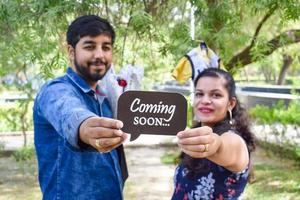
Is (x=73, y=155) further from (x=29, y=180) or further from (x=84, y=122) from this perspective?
(x=29, y=180)

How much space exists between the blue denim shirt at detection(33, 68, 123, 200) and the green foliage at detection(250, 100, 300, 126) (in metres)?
6.47

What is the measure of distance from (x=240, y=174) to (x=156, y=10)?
2492mm

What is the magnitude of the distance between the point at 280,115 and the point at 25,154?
162 inches

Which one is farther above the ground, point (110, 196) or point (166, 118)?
point (166, 118)

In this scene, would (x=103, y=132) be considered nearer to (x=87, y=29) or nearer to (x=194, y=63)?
(x=87, y=29)

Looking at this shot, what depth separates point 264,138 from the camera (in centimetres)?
937

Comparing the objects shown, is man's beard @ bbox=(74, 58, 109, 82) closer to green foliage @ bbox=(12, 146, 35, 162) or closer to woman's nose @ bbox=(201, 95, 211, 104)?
woman's nose @ bbox=(201, 95, 211, 104)

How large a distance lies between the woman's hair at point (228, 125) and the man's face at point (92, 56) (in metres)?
0.39

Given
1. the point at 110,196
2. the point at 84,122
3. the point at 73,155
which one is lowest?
the point at 110,196

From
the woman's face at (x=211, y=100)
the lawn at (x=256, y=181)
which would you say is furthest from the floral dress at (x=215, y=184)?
the lawn at (x=256, y=181)

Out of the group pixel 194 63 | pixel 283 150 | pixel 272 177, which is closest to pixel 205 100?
pixel 194 63

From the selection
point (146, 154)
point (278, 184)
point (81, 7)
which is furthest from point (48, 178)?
point (146, 154)

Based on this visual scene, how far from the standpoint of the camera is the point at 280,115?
27.5 feet

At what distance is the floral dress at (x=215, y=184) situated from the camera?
1.86 metres
